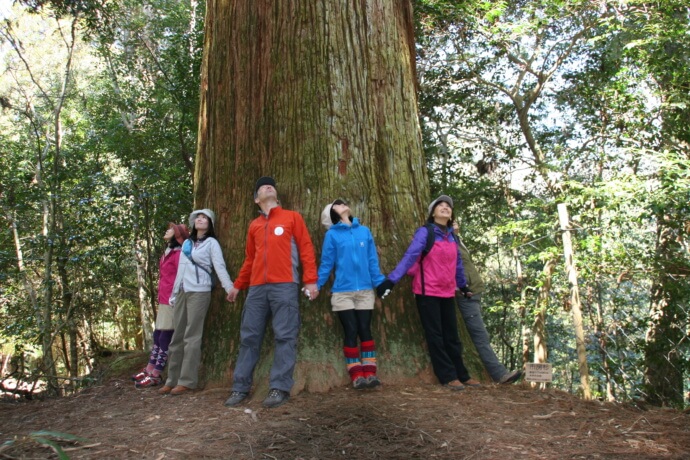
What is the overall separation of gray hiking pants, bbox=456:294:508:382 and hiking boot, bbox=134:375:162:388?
2994 millimetres

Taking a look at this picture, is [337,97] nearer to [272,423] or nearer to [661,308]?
[272,423]

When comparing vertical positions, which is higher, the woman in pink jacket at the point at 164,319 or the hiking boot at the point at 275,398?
the woman in pink jacket at the point at 164,319

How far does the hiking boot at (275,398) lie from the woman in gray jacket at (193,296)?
97cm

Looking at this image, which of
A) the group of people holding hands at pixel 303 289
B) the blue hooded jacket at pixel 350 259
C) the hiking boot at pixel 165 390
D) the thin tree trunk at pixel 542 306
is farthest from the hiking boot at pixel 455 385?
the thin tree trunk at pixel 542 306

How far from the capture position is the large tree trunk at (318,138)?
485cm

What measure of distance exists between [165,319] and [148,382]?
0.63 meters

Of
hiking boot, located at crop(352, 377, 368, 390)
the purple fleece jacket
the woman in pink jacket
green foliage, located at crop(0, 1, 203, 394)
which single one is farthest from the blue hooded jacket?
green foliage, located at crop(0, 1, 203, 394)

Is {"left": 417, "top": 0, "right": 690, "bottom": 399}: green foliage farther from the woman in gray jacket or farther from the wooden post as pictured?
the woman in gray jacket

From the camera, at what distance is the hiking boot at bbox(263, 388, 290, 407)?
160 inches

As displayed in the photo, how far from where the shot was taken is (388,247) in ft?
16.3

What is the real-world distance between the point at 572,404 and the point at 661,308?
711cm

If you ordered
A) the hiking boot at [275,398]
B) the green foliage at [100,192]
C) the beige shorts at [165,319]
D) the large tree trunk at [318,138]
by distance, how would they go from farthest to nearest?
1. the green foliage at [100,192]
2. the beige shorts at [165,319]
3. the large tree trunk at [318,138]
4. the hiking boot at [275,398]

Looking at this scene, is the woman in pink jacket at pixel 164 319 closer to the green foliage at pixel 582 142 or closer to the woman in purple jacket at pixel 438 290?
the woman in purple jacket at pixel 438 290

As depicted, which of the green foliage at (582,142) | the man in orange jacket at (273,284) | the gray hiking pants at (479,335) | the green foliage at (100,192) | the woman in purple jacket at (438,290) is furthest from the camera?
the green foliage at (100,192)
